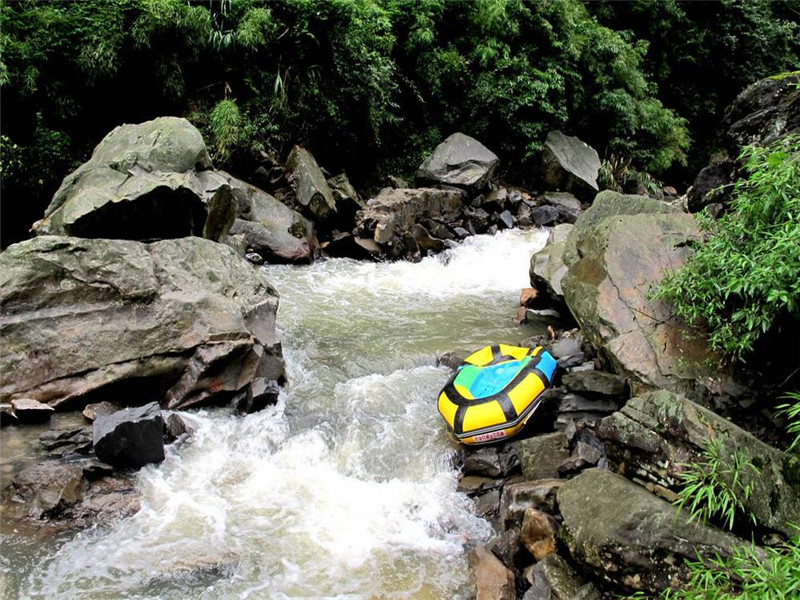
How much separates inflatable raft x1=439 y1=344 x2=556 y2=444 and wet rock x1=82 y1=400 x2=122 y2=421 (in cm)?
294

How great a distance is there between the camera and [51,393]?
16.4ft

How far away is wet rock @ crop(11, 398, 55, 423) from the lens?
15.7 ft

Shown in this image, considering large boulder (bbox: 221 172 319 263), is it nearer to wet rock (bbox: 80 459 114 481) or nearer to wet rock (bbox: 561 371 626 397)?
wet rock (bbox: 80 459 114 481)

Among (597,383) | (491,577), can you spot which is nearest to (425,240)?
(597,383)

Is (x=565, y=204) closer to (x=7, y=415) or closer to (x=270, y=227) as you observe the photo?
(x=270, y=227)

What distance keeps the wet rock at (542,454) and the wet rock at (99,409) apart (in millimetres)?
3529

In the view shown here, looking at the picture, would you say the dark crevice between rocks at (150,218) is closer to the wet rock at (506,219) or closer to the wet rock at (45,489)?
the wet rock at (45,489)

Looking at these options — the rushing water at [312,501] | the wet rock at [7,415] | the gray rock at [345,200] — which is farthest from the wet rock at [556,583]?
the gray rock at [345,200]

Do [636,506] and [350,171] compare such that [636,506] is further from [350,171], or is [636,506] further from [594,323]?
[350,171]

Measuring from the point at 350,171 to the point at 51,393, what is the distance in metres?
9.07

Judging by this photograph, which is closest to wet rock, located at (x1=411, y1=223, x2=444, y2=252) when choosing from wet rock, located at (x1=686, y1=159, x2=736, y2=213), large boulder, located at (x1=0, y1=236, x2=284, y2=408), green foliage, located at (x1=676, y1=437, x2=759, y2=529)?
large boulder, located at (x1=0, y1=236, x2=284, y2=408)

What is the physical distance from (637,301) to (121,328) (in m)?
4.78

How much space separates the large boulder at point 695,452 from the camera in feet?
11.0

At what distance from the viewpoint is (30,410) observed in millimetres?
4785
